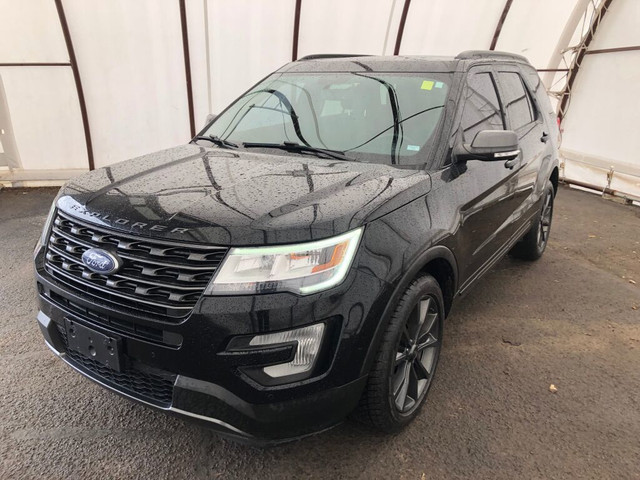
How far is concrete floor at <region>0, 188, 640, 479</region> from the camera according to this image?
2.04m

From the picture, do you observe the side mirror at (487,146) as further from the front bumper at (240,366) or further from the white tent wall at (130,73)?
the white tent wall at (130,73)

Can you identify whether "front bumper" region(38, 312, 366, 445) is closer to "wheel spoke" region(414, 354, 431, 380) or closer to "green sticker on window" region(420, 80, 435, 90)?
"wheel spoke" region(414, 354, 431, 380)

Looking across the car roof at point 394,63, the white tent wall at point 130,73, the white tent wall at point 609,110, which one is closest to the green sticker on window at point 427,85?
the car roof at point 394,63

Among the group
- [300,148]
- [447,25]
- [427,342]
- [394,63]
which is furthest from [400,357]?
[447,25]

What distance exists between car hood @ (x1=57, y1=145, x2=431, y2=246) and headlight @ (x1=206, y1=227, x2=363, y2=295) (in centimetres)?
4

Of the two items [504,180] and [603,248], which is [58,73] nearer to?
[504,180]

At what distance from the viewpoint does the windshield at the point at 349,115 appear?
7.99 ft

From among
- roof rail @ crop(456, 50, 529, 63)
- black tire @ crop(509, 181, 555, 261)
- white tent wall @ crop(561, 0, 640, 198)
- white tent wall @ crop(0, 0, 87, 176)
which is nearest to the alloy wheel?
roof rail @ crop(456, 50, 529, 63)

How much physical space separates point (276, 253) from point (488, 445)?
151 cm

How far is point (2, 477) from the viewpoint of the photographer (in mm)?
1943

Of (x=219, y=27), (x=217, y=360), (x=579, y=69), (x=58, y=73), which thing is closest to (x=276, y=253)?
(x=217, y=360)

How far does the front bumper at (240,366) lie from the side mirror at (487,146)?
101cm

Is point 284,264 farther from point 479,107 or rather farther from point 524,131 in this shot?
point 524,131

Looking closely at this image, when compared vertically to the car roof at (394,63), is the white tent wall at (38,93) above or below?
below
